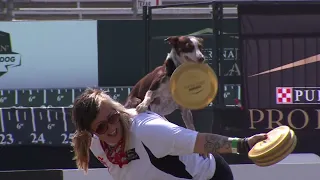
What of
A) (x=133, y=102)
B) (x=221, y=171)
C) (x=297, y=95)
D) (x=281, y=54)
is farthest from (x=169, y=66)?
(x=221, y=171)

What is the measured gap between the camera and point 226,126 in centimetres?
793

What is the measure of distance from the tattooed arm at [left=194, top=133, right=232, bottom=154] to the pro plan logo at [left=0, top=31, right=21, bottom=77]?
1263 centimetres

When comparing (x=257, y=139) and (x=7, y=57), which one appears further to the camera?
(x=7, y=57)

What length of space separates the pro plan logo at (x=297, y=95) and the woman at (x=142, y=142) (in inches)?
187

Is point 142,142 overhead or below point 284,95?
overhead

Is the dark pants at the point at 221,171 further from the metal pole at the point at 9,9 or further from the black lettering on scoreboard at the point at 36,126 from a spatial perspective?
the metal pole at the point at 9,9

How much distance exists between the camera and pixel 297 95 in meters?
7.80

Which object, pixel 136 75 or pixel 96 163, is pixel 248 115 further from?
pixel 136 75

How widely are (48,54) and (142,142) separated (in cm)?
1263

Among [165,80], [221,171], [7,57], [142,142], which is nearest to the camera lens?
[142,142]

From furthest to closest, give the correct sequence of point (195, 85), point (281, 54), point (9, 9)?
point (9, 9) < point (281, 54) < point (195, 85)

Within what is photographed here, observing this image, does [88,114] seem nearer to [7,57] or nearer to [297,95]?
[297,95]

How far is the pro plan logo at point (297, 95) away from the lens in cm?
776

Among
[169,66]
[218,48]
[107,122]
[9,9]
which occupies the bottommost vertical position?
[107,122]
